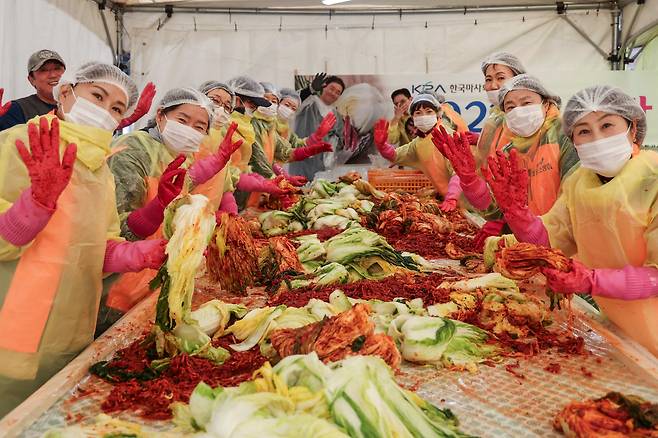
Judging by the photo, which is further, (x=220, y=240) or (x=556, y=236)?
(x=220, y=240)

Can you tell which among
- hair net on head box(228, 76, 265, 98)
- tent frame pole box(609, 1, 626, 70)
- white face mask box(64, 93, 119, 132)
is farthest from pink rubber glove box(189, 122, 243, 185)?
tent frame pole box(609, 1, 626, 70)

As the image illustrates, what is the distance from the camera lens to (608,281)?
92.1 inches

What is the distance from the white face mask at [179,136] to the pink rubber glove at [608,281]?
2592 mm

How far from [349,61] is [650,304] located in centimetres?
804

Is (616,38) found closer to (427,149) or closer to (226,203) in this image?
(427,149)

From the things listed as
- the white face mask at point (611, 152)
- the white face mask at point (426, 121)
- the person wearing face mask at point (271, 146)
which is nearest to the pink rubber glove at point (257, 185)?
the person wearing face mask at point (271, 146)

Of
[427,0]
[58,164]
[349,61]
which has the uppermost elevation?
[427,0]

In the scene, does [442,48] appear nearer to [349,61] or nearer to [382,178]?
[349,61]

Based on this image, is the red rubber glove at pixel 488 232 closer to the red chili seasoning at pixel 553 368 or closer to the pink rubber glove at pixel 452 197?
the pink rubber glove at pixel 452 197

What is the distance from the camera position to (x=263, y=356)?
2184 mm

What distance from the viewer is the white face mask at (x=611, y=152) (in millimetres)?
2566

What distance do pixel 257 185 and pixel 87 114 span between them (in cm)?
350

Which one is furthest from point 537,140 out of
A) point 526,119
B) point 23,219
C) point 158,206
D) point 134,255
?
point 23,219

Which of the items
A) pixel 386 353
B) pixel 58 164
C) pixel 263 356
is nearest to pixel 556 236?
pixel 386 353
